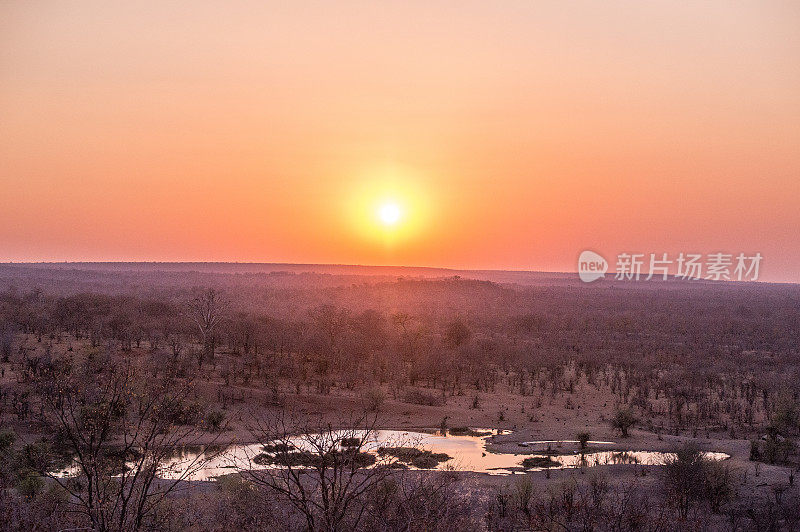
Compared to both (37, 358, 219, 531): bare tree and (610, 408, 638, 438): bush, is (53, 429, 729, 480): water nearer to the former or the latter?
(37, 358, 219, 531): bare tree

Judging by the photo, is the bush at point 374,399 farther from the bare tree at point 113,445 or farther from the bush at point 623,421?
the bush at point 623,421

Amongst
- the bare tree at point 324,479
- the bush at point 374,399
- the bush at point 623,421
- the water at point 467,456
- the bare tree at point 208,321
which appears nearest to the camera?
the bare tree at point 324,479

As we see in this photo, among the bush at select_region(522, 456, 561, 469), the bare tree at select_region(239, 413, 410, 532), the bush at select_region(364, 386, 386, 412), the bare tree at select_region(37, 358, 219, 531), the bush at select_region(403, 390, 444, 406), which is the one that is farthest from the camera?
the bush at select_region(403, 390, 444, 406)

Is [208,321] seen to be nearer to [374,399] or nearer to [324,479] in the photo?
[374,399]

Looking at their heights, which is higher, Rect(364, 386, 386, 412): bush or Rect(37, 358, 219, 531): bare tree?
Rect(37, 358, 219, 531): bare tree

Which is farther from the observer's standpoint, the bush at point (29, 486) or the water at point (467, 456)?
the water at point (467, 456)

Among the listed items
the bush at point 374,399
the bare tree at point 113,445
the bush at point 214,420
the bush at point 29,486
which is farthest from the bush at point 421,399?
the bush at point 29,486

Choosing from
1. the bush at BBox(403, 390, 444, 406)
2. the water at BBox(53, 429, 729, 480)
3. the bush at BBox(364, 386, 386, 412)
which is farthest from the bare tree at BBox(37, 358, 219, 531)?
the bush at BBox(403, 390, 444, 406)

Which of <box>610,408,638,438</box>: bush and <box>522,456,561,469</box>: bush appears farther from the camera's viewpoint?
<box>610,408,638,438</box>: bush

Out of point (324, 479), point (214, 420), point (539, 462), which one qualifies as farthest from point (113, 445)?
point (539, 462)
